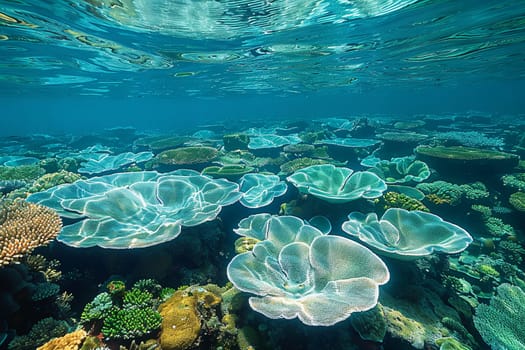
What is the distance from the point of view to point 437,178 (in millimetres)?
8336

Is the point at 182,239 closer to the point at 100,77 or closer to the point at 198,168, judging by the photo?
the point at 198,168

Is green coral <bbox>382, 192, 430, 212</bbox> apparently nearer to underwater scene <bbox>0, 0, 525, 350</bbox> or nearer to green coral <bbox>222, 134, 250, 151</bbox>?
underwater scene <bbox>0, 0, 525, 350</bbox>

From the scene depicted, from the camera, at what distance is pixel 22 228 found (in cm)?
298

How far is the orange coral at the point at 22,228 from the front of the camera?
2.70m

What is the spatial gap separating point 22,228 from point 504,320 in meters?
6.43

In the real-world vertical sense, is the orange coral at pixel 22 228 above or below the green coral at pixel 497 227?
above

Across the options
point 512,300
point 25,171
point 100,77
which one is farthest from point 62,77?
point 512,300

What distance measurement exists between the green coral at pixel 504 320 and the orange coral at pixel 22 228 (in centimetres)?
574

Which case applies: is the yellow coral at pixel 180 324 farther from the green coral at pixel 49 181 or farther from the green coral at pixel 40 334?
the green coral at pixel 49 181

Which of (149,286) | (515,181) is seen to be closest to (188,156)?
(149,286)

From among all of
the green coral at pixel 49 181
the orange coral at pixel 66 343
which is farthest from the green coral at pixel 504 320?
the green coral at pixel 49 181

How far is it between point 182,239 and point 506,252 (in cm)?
734

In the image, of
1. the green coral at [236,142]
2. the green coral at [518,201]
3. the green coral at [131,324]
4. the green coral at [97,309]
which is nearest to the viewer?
the green coral at [131,324]

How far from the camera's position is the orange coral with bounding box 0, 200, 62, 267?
2.70 metres
